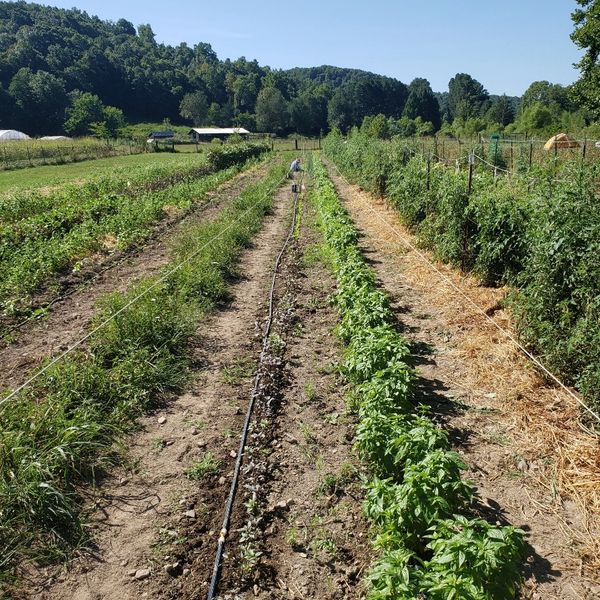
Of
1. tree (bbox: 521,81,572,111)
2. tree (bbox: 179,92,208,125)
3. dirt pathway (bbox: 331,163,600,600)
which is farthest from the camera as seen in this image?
tree (bbox: 179,92,208,125)

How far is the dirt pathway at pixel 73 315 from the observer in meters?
6.89

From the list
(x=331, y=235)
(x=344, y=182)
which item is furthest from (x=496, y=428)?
(x=344, y=182)

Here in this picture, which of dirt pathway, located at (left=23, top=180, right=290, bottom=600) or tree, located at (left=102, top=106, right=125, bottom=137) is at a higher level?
tree, located at (left=102, top=106, right=125, bottom=137)

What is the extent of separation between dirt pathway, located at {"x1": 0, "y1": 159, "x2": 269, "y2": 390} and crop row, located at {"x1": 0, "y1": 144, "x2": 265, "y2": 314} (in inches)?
25.8

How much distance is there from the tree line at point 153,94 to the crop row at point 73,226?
42835mm

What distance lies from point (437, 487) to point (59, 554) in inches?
119

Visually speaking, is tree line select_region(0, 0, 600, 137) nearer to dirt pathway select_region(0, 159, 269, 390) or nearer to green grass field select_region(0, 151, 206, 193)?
green grass field select_region(0, 151, 206, 193)

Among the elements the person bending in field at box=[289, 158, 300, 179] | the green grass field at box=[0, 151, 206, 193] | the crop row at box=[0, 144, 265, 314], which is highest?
the person bending in field at box=[289, 158, 300, 179]

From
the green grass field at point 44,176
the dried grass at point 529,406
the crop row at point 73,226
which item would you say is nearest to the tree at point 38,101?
the green grass field at point 44,176

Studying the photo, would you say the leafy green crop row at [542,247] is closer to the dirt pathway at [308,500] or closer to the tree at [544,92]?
the dirt pathway at [308,500]

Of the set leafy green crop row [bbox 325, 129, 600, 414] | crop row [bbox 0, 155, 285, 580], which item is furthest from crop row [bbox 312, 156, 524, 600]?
crop row [bbox 0, 155, 285, 580]

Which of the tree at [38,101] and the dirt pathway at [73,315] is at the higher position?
the tree at [38,101]

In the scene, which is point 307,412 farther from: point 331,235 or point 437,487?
point 331,235

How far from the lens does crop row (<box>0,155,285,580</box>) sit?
4180mm
